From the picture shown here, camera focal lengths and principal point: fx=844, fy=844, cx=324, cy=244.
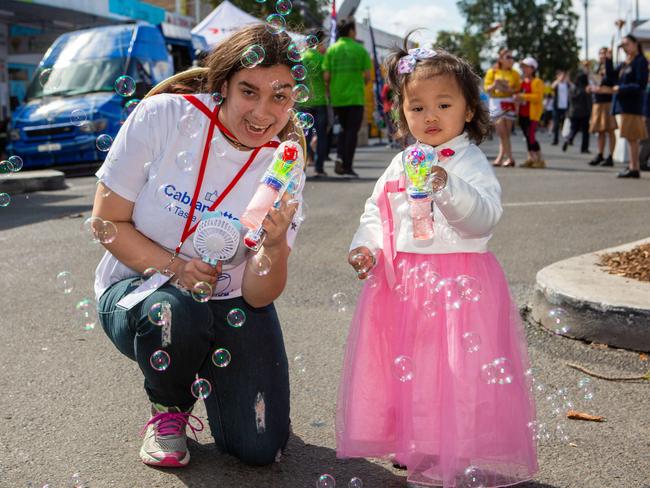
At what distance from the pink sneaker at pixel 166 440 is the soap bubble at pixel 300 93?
43.0 inches

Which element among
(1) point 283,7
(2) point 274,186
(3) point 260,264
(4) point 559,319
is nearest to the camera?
(2) point 274,186

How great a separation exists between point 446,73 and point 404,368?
0.91 metres

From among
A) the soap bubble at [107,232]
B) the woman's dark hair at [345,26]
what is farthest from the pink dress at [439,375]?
the woman's dark hair at [345,26]

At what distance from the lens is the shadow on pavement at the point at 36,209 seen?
8.00 m

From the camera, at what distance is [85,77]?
12961mm

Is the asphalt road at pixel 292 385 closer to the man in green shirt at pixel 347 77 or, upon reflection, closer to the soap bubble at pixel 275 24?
the soap bubble at pixel 275 24

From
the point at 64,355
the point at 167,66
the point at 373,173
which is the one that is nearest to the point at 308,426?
the point at 64,355

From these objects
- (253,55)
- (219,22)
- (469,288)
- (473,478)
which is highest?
(219,22)

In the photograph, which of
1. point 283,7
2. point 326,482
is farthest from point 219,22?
point 326,482

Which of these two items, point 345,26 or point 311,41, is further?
point 345,26

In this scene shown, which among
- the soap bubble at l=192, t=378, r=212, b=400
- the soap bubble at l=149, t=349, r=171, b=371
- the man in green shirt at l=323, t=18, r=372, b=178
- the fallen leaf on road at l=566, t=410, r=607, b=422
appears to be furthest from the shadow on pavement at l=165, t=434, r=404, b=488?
the man in green shirt at l=323, t=18, r=372, b=178

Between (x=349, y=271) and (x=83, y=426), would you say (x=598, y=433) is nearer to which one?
(x=83, y=426)

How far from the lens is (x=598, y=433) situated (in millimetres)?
2941

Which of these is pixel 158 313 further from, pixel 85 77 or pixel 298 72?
pixel 85 77
